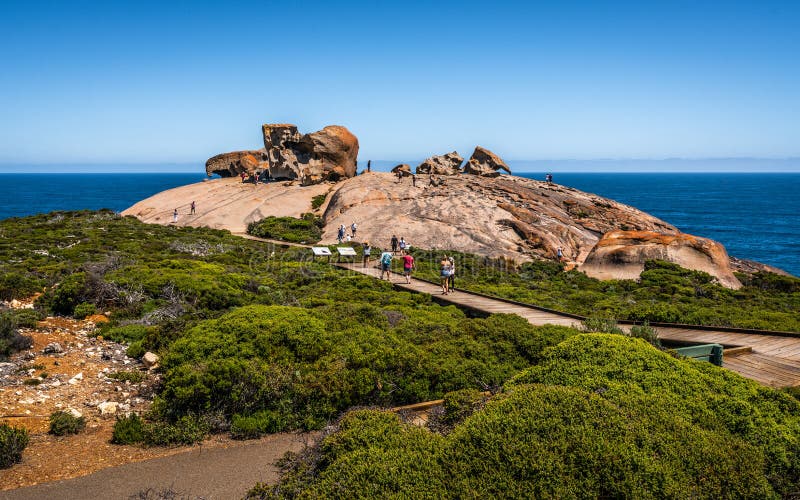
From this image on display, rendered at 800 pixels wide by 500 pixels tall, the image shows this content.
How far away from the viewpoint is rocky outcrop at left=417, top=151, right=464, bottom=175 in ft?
171

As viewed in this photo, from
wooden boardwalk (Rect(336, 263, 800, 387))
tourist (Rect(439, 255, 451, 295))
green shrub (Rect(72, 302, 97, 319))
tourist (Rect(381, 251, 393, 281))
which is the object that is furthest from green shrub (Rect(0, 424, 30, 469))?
tourist (Rect(381, 251, 393, 281))

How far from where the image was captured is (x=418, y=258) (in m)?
30.9

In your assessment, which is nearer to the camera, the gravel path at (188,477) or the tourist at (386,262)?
the gravel path at (188,477)

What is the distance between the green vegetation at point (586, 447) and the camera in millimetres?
5578

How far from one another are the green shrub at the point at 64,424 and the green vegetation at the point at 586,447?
3.99 meters

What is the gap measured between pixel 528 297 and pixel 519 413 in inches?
601

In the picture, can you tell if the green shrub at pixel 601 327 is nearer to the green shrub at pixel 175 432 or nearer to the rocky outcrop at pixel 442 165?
the green shrub at pixel 175 432

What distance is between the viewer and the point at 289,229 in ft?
132

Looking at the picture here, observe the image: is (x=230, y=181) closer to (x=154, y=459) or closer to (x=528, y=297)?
(x=528, y=297)

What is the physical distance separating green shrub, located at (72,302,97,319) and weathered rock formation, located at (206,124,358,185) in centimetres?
3676

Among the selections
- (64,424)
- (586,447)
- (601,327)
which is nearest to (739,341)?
(601,327)

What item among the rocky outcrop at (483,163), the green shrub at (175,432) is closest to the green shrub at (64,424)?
the green shrub at (175,432)

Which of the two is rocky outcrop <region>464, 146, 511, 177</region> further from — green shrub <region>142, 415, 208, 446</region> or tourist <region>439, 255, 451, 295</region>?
green shrub <region>142, 415, 208, 446</region>

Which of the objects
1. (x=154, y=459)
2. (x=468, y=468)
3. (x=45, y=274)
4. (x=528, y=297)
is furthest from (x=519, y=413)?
(x=45, y=274)
